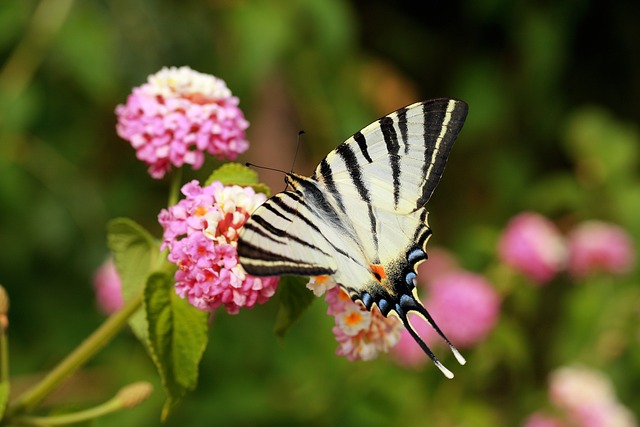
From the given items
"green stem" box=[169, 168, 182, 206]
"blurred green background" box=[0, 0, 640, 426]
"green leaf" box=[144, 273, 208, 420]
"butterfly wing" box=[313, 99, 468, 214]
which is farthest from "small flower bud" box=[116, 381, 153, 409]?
"blurred green background" box=[0, 0, 640, 426]

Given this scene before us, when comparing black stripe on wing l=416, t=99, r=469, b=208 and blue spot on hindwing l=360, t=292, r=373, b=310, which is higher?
black stripe on wing l=416, t=99, r=469, b=208

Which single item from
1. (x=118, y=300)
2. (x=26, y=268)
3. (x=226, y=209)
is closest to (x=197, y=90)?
(x=226, y=209)

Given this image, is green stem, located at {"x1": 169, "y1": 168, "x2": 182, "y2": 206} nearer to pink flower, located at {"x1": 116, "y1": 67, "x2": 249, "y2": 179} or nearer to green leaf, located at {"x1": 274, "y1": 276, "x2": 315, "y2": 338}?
pink flower, located at {"x1": 116, "y1": 67, "x2": 249, "y2": 179}

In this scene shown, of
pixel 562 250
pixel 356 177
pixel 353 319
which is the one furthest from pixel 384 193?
pixel 562 250

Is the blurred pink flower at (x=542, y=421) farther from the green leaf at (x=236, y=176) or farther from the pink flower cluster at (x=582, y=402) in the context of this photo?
the green leaf at (x=236, y=176)

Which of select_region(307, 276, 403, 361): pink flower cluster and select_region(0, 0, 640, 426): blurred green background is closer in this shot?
select_region(307, 276, 403, 361): pink flower cluster

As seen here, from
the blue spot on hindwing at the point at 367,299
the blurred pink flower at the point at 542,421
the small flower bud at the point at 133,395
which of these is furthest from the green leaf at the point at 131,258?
the blurred pink flower at the point at 542,421
